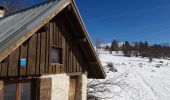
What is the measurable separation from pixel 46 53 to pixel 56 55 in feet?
3.31

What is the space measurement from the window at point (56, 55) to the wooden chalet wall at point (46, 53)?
0.53 feet

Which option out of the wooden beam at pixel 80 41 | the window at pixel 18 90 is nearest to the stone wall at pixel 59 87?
the window at pixel 18 90

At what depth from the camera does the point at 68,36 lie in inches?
431

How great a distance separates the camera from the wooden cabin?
7.80 metres

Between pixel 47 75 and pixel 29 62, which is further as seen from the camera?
pixel 47 75

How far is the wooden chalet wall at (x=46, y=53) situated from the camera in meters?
7.95

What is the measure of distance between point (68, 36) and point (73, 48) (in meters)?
0.65

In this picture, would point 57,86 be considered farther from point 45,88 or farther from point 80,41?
point 80,41

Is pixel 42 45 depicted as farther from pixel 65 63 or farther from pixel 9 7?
pixel 9 7

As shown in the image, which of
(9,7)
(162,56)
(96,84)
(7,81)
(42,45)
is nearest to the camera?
(7,81)

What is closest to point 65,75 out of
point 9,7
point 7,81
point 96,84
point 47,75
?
point 47,75

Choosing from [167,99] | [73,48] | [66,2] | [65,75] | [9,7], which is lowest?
[167,99]

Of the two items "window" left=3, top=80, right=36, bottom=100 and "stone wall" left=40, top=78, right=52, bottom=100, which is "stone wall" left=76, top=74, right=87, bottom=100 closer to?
"stone wall" left=40, top=78, right=52, bottom=100

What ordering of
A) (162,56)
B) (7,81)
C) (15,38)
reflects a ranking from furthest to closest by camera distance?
(162,56) → (7,81) → (15,38)
